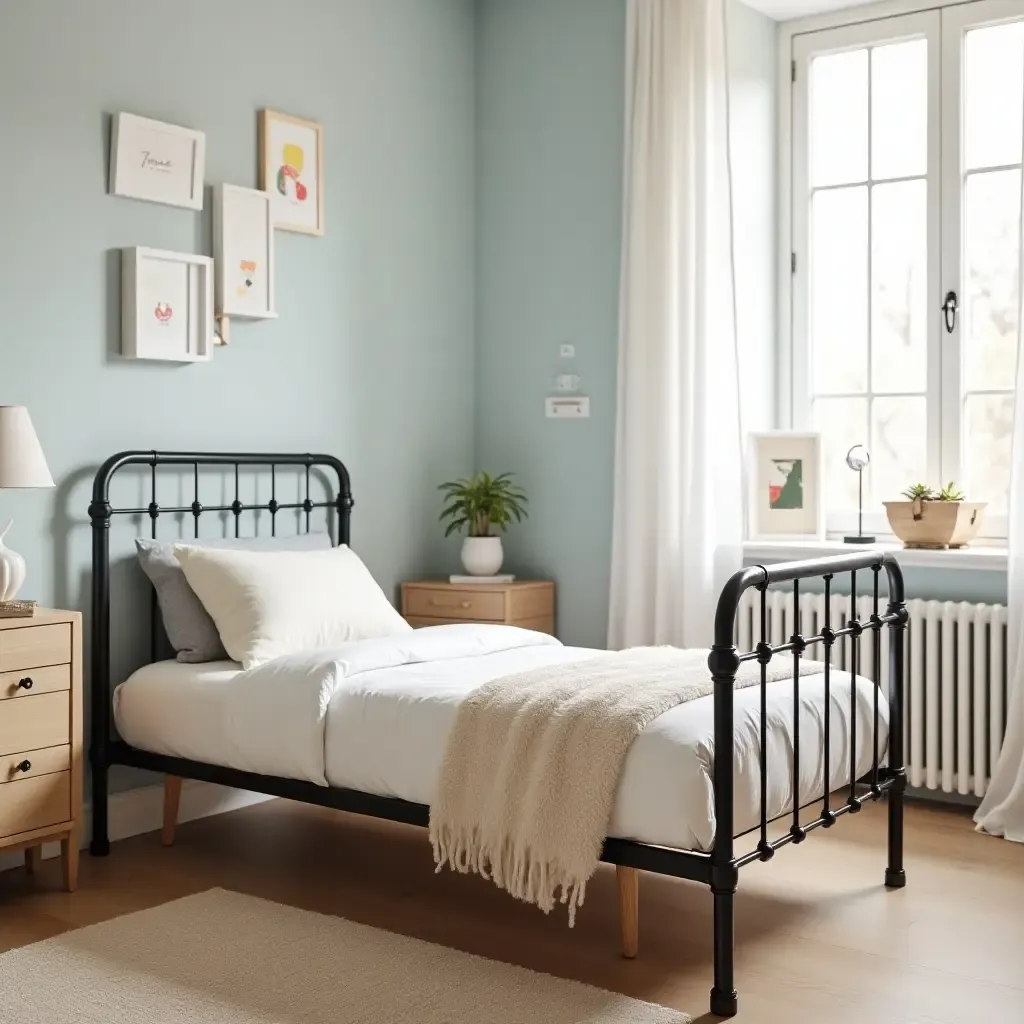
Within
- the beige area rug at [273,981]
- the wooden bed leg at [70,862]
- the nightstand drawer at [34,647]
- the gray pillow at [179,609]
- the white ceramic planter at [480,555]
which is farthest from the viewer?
the white ceramic planter at [480,555]

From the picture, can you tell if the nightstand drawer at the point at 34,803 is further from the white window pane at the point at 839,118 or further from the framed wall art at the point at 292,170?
the white window pane at the point at 839,118

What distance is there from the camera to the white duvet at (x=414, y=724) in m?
2.61

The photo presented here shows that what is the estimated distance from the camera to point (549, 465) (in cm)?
486

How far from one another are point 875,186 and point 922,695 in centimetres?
173

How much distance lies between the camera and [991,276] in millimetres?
4250

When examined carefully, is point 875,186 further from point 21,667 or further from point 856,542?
point 21,667

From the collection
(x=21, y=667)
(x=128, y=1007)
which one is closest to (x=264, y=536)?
(x=21, y=667)

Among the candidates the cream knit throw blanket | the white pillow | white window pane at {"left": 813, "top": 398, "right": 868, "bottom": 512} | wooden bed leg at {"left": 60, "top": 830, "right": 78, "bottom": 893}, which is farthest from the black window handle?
wooden bed leg at {"left": 60, "top": 830, "right": 78, "bottom": 893}

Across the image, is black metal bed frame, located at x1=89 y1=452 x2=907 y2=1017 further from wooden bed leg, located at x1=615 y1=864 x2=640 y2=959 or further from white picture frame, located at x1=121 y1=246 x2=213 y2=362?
white picture frame, located at x1=121 y1=246 x2=213 y2=362

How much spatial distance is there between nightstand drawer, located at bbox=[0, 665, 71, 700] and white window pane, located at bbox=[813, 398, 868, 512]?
2553mm

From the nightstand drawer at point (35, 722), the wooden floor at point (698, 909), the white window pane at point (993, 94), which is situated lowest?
the wooden floor at point (698, 909)

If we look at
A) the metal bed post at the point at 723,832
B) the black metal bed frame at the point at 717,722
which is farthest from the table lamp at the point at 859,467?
the metal bed post at the point at 723,832

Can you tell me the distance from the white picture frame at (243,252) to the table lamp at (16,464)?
3.03 feet

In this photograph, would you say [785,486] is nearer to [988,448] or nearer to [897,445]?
[897,445]
